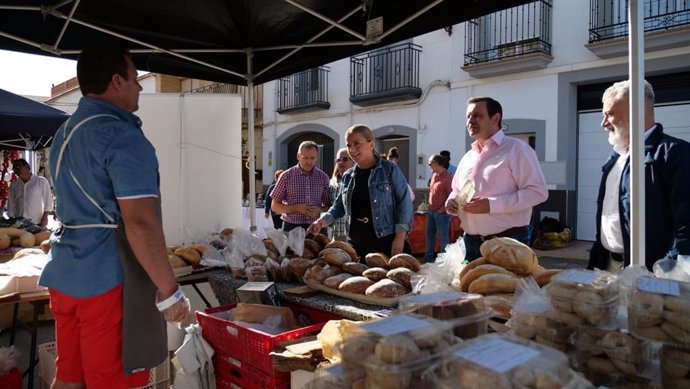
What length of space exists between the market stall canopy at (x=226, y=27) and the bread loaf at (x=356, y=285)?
5.56ft

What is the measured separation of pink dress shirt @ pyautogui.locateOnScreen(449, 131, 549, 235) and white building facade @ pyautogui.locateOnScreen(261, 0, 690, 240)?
7145 millimetres

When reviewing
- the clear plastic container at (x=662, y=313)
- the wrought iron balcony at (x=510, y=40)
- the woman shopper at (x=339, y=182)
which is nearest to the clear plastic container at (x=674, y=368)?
the clear plastic container at (x=662, y=313)

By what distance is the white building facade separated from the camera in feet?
27.9

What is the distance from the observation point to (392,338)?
0.95 m

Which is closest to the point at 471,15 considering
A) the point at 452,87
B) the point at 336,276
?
the point at 336,276

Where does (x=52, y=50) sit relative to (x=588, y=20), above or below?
below

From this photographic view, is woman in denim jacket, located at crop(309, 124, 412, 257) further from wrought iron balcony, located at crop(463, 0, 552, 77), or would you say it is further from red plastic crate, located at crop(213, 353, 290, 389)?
wrought iron balcony, located at crop(463, 0, 552, 77)

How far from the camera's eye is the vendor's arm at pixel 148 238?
5.57 ft

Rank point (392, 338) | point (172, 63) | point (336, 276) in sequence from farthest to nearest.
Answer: point (172, 63) → point (336, 276) → point (392, 338)

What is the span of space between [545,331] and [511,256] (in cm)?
67

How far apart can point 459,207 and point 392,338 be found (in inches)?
73.8

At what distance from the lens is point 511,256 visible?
181 centimetres

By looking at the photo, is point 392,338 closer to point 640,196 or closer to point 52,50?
point 640,196

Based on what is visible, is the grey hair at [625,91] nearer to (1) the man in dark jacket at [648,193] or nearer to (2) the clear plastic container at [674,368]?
(1) the man in dark jacket at [648,193]
